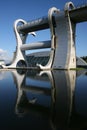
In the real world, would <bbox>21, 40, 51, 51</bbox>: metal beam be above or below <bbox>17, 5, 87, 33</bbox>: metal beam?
below

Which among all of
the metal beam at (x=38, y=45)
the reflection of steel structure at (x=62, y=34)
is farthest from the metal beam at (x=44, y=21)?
the metal beam at (x=38, y=45)

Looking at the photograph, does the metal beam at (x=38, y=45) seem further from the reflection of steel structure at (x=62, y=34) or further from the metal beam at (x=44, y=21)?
the metal beam at (x=44, y=21)

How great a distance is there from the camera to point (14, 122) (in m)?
6.53

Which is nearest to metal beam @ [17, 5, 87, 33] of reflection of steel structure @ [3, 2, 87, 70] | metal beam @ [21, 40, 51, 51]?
reflection of steel structure @ [3, 2, 87, 70]

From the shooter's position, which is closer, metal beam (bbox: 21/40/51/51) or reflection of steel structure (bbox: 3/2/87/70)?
reflection of steel structure (bbox: 3/2/87/70)

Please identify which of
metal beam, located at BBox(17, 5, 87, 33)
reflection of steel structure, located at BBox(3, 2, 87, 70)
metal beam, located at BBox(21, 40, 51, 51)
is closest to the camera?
metal beam, located at BBox(17, 5, 87, 33)

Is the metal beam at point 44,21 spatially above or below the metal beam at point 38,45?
above

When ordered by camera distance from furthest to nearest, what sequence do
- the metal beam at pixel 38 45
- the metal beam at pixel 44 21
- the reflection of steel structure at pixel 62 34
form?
the metal beam at pixel 38 45, the reflection of steel structure at pixel 62 34, the metal beam at pixel 44 21

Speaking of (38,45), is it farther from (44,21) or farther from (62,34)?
(62,34)

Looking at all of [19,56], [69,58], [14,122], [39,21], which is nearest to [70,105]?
[14,122]

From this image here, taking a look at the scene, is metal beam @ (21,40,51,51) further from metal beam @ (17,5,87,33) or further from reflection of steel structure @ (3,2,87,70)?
metal beam @ (17,5,87,33)

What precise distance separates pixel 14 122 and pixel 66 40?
44.0 meters

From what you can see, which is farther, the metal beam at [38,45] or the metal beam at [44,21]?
the metal beam at [38,45]

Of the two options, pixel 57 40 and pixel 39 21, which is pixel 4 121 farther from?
pixel 39 21
